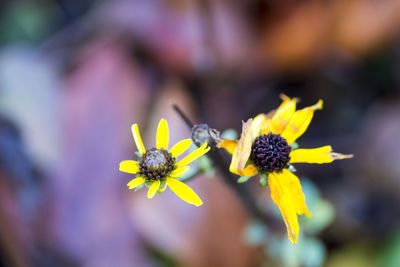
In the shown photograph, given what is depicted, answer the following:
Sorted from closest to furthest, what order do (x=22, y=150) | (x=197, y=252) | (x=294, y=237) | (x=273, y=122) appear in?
(x=294, y=237)
(x=273, y=122)
(x=197, y=252)
(x=22, y=150)

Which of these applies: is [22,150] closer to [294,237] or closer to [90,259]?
[90,259]

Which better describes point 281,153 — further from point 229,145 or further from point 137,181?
point 137,181

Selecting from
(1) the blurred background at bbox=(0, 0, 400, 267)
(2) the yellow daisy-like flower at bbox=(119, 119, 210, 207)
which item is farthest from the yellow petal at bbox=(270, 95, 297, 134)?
(1) the blurred background at bbox=(0, 0, 400, 267)

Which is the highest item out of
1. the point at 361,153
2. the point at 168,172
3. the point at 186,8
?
the point at 186,8

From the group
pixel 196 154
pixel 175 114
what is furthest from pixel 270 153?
pixel 175 114

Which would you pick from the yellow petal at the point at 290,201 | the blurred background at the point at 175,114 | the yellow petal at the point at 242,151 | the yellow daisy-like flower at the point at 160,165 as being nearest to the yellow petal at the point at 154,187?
the yellow daisy-like flower at the point at 160,165

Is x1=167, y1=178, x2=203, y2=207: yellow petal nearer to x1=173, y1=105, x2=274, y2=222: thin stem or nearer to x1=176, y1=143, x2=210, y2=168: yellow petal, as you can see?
x1=176, y1=143, x2=210, y2=168: yellow petal

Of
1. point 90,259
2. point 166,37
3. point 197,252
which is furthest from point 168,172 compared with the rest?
point 166,37
